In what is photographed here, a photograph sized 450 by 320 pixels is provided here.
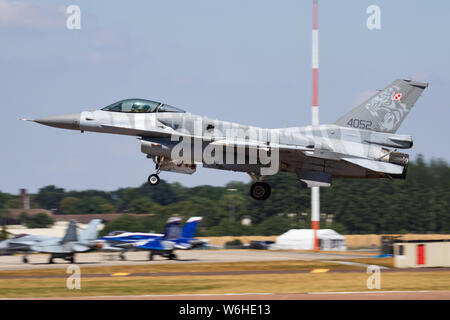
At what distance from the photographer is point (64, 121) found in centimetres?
2961

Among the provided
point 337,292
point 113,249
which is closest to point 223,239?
point 113,249

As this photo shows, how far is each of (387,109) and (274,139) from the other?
5075mm

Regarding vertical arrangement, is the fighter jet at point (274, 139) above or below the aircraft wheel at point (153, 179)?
above

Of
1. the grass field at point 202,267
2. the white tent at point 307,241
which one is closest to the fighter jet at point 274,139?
the grass field at point 202,267

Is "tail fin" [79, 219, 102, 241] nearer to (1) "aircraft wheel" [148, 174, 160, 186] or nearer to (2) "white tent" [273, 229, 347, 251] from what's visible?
(1) "aircraft wheel" [148, 174, 160, 186]

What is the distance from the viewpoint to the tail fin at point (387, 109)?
30.1m

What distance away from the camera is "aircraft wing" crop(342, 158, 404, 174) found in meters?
28.6

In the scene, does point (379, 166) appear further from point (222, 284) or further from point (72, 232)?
point (72, 232)

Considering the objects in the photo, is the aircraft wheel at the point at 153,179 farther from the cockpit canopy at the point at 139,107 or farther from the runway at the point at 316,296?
the runway at the point at 316,296

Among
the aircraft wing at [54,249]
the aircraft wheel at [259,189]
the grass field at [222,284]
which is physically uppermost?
the aircraft wheel at [259,189]

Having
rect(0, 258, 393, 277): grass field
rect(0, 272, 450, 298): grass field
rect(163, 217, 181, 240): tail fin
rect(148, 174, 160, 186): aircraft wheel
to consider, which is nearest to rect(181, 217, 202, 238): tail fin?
rect(163, 217, 181, 240): tail fin

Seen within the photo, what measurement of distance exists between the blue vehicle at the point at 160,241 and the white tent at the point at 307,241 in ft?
72.0

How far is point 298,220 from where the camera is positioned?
10262cm
